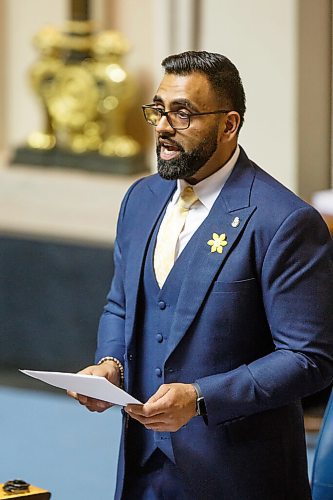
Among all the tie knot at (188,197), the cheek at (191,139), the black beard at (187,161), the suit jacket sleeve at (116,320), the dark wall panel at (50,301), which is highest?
the cheek at (191,139)

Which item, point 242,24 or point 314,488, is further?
point 242,24

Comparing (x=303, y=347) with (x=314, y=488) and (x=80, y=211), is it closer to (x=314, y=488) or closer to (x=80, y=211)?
(x=314, y=488)

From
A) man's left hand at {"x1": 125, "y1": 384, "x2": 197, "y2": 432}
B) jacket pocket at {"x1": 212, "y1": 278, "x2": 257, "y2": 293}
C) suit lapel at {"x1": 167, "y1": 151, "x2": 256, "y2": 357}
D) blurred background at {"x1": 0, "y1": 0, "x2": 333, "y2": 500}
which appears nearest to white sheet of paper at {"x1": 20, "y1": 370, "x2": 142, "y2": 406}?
man's left hand at {"x1": 125, "y1": 384, "x2": 197, "y2": 432}

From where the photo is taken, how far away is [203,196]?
2996mm

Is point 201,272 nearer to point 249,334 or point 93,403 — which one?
point 249,334

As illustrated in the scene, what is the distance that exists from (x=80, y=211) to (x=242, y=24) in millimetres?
1437

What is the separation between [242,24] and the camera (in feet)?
19.1

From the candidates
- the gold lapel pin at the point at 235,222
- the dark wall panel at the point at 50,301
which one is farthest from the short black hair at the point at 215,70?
the dark wall panel at the point at 50,301

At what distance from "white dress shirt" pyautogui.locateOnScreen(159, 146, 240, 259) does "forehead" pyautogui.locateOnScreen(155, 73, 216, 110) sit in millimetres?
198

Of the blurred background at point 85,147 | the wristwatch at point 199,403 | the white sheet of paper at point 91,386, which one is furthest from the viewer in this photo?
the blurred background at point 85,147

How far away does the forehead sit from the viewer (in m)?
2.83

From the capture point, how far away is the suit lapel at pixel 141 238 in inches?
119

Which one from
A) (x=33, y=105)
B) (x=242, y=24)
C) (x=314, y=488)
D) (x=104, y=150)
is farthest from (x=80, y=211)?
(x=314, y=488)

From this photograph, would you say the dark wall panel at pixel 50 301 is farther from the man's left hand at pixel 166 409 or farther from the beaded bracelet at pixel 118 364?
the man's left hand at pixel 166 409
